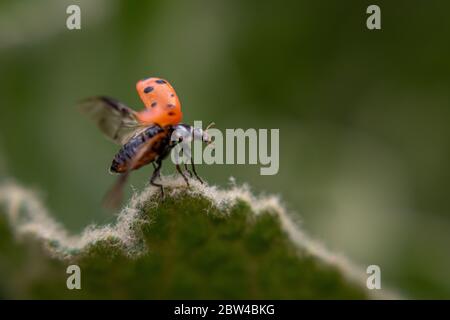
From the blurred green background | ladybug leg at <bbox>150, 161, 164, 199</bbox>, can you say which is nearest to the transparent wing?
ladybug leg at <bbox>150, 161, 164, 199</bbox>

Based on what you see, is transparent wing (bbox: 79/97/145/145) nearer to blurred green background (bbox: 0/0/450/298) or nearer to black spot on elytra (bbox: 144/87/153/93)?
black spot on elytra (bbox: 144/87/153/93)

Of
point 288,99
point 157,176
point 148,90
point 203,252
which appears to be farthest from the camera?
point 288,99

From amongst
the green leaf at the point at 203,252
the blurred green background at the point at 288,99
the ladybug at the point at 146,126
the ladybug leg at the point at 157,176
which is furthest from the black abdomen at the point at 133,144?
the blurred green background at the point at 288,99

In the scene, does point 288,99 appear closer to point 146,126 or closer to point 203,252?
point 146,126

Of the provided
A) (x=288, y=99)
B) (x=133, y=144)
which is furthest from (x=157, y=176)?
(x=288, y=99)
